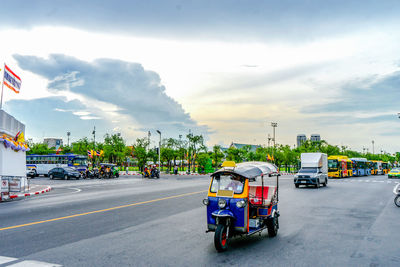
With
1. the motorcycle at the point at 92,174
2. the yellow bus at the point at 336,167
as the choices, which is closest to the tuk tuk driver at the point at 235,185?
the motorcycle at the point at 92,174

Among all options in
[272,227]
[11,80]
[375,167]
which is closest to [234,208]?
[272,227]

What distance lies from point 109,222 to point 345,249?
7.07m

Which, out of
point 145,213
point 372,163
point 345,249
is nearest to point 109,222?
point 145,213

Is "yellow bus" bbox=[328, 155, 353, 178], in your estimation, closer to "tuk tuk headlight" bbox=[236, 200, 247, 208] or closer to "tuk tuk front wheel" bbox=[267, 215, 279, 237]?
"tuk tuk front wheel" bbox=[267, 215, 279, 237]

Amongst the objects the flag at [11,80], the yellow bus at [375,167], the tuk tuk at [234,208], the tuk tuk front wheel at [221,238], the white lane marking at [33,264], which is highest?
the flag at [11,80]

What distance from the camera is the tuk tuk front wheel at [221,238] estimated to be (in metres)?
7.01

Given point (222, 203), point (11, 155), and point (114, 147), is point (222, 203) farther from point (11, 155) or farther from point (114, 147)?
point (114, 147)

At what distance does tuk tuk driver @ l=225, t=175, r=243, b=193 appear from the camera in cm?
765

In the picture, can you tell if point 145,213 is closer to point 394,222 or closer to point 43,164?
point 394,222

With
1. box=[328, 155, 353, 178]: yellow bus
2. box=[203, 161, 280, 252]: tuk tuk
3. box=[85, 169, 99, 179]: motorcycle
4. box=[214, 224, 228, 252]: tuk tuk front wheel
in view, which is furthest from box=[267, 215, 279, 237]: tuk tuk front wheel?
box=[328, 155, 353, 178]: yellow bus

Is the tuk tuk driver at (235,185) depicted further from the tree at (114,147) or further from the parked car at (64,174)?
the tree at (114,147)

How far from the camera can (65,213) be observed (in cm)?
1255

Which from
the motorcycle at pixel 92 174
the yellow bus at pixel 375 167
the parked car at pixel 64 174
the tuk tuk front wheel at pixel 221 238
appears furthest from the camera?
the yellow bus at pixel 375 167

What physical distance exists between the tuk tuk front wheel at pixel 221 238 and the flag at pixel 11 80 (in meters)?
22.3
